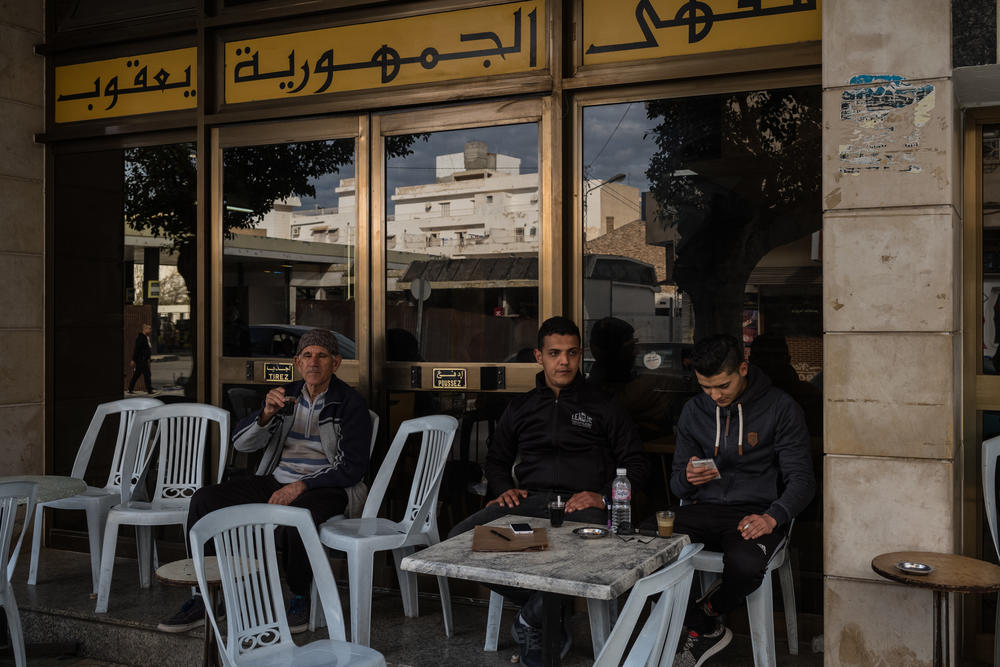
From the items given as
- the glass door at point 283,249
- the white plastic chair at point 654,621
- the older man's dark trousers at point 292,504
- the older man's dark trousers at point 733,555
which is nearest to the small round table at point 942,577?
the older man's dark trousers at point 733,555

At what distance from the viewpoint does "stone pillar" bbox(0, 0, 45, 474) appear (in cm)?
535

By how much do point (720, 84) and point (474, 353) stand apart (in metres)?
1.69

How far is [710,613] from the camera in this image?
130 inches

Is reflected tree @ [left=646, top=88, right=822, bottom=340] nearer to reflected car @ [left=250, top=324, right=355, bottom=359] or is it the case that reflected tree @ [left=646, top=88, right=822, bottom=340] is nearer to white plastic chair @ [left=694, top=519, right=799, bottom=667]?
white plastic chair @ [left=694, top=519, right=799, bottom=667]

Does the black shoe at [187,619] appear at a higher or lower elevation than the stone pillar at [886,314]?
lower

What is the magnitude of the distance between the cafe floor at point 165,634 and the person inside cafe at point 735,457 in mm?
596

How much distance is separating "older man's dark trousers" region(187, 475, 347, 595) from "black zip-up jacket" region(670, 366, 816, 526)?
1.51m

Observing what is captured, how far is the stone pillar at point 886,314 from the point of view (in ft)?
10.2

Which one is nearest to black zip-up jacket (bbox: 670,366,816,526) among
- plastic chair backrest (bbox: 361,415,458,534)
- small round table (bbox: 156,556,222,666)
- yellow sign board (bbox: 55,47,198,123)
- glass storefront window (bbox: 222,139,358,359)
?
plastic chair backrest (bbox: 361,415,458,534)

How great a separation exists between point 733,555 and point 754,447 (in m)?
0.49

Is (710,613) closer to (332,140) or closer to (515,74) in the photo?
(515,74)

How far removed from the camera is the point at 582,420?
3.90m

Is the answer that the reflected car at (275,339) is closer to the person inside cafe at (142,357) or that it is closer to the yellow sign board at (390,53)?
the person inside cafe at (142,357)

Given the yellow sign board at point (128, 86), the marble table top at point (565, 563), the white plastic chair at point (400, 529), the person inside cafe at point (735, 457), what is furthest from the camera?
the yellow sign board at point (128, 86)
